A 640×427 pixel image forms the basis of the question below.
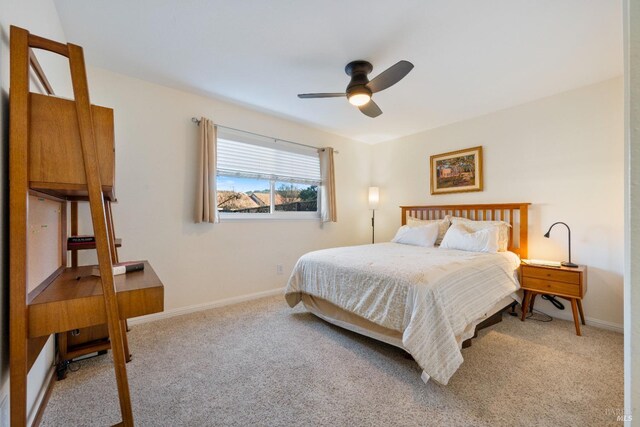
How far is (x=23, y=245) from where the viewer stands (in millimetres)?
889

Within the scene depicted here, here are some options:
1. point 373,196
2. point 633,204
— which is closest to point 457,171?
point 373,196

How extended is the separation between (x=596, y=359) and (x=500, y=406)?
45.0 inches

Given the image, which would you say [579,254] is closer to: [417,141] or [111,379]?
[417,141]

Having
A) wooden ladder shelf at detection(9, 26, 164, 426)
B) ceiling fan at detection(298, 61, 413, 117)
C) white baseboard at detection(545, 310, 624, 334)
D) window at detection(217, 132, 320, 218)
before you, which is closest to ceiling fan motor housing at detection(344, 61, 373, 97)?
ceiling fan at detection(298, 61, 413, 117)

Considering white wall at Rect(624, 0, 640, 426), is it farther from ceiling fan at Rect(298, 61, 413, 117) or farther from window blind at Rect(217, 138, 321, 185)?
window blind at Rect(217, 138, 321, 185)

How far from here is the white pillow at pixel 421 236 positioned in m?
3.33

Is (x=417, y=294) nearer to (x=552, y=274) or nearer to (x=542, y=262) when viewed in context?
(x=552, y=274)

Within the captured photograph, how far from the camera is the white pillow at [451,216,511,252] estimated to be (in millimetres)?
2930

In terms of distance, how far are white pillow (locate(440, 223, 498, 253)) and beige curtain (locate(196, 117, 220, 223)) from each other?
274 centimetres

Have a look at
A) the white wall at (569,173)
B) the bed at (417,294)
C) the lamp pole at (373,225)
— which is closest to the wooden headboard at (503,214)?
the bed at (417,294)

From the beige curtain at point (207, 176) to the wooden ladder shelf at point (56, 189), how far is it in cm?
177

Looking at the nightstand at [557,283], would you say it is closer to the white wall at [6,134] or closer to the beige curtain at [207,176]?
the beige curtain at [207,176]

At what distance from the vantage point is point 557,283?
2.48 meters

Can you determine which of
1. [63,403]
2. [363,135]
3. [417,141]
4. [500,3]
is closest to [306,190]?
[363,135]
